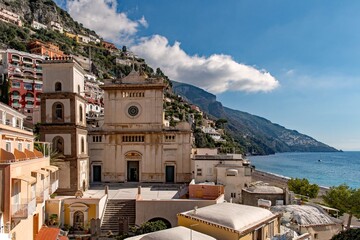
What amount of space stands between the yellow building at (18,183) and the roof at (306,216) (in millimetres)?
15301

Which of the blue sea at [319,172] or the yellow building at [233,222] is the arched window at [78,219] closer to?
the yellow building at [233,222]

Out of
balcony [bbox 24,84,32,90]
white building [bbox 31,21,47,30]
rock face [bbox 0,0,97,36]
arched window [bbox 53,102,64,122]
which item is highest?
rock face [bbox 0,0,97,36]

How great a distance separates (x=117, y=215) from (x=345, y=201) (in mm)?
18737

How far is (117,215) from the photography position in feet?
72.2

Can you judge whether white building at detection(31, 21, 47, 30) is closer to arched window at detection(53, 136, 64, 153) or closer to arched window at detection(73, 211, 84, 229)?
arched window at detection(53, 136, 64, 153)

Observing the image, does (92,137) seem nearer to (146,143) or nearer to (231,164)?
(146,143)

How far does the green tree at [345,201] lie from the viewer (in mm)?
23406

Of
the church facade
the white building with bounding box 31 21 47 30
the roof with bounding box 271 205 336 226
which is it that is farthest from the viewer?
the white building with bounding box 31 21 47 30

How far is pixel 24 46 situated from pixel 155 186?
242 ft

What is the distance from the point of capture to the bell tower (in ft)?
80.3

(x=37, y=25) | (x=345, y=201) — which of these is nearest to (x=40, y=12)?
(x=37, y=25)

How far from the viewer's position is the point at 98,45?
13512 cm

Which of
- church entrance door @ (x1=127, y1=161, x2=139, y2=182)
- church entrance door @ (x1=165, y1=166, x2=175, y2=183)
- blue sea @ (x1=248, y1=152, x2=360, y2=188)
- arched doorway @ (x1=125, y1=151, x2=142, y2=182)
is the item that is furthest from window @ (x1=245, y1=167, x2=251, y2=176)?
blue sea @ (x1=248, y1=152, x2=360, y2=188)

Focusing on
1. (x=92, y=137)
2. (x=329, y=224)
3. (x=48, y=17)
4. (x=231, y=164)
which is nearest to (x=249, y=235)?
(x=329, y=224)
